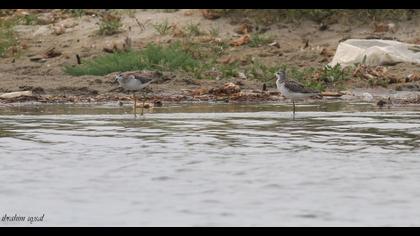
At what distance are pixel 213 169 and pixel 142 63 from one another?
901 cm

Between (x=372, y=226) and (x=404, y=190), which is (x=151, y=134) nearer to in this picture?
(x=404, y=190)

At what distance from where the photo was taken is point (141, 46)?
19.6m

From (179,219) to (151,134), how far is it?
14.9 ft

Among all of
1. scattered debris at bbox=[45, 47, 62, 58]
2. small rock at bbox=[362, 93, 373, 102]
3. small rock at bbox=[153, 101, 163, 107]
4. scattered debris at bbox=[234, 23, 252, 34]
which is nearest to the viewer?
small rock at bbox=[153, 101, 163, 107]

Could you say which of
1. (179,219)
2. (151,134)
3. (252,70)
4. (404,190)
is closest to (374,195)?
(404,190)

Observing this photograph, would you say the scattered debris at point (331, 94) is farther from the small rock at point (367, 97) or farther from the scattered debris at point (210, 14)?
the scattered debris at point (210, 14)

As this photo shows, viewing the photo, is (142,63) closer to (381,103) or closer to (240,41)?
(240,41)

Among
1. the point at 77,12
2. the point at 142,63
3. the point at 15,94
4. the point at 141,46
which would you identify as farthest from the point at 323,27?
the point at 15,94

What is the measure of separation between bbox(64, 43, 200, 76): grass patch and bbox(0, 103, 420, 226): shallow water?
12.8 ft

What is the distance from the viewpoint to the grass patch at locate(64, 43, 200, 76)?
1745 centimetres


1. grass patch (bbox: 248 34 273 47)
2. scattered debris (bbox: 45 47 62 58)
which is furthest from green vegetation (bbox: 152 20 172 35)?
scattered debris (bbox: 45 47 62 58)

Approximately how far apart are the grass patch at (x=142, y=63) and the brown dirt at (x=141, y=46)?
36cm

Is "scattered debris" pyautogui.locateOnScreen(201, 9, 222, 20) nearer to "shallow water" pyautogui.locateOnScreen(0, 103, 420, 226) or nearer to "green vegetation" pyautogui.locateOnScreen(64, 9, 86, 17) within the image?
"green vegetation" pyautogui.locateOnScreen(64, 9, 86, 17)

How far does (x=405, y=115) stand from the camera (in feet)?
43.5
